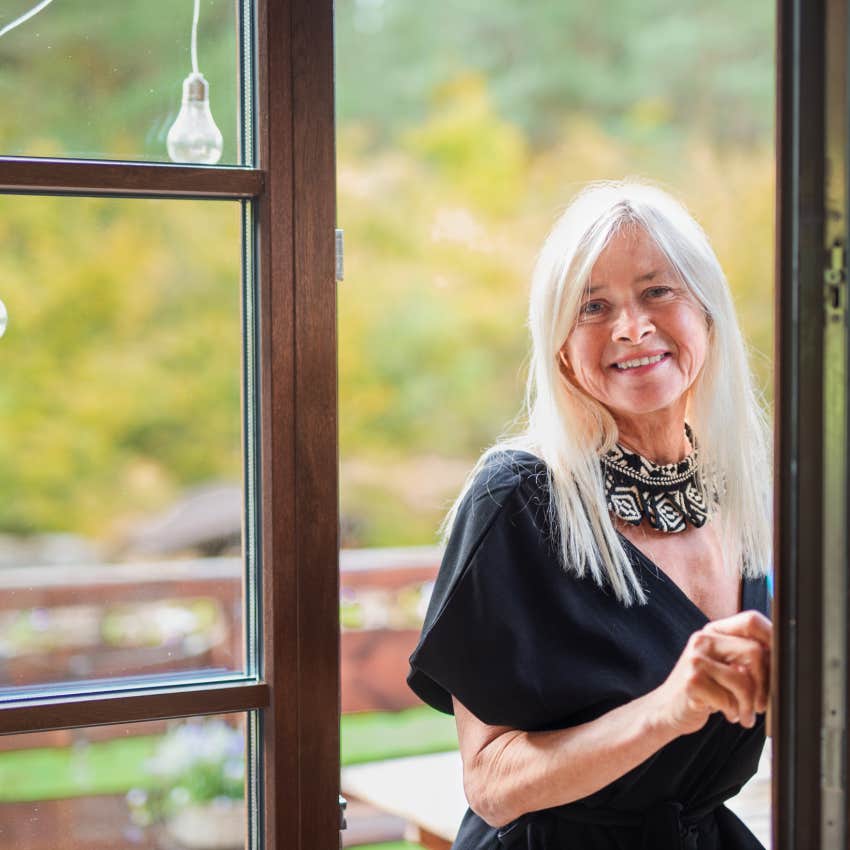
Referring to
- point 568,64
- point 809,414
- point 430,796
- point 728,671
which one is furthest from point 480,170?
point 809,414

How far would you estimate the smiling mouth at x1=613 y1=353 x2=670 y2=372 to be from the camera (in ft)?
4.47

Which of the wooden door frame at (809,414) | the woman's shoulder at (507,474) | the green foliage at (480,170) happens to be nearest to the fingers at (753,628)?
the wooden door frame at (809,414)

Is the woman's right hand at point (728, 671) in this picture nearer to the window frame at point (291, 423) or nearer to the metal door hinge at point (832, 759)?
the metal door hinge at point (832, 759)

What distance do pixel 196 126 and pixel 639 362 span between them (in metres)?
0.54

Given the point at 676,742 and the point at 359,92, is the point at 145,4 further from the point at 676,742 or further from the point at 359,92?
the point at 359,92

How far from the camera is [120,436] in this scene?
125 cm

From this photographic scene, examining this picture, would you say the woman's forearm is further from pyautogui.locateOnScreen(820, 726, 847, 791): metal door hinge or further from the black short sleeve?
pyautogui.locateOnScreen(820, 726, 847, 791): metal door hinge

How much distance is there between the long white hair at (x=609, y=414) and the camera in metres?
1.31

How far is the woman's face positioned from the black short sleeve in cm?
16

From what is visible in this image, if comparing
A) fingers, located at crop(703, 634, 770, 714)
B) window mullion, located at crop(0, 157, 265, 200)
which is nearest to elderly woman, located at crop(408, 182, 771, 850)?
fingers, located at crop(703, 634, 770, 714)

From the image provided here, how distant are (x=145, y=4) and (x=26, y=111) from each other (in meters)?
0.16

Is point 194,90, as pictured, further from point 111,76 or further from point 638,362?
point 638,362

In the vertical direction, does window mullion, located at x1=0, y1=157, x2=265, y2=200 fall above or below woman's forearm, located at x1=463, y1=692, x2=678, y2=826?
above

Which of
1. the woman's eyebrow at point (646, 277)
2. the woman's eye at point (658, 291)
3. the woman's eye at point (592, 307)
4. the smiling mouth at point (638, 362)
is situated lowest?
the smiling mouth at point (638, 362)
